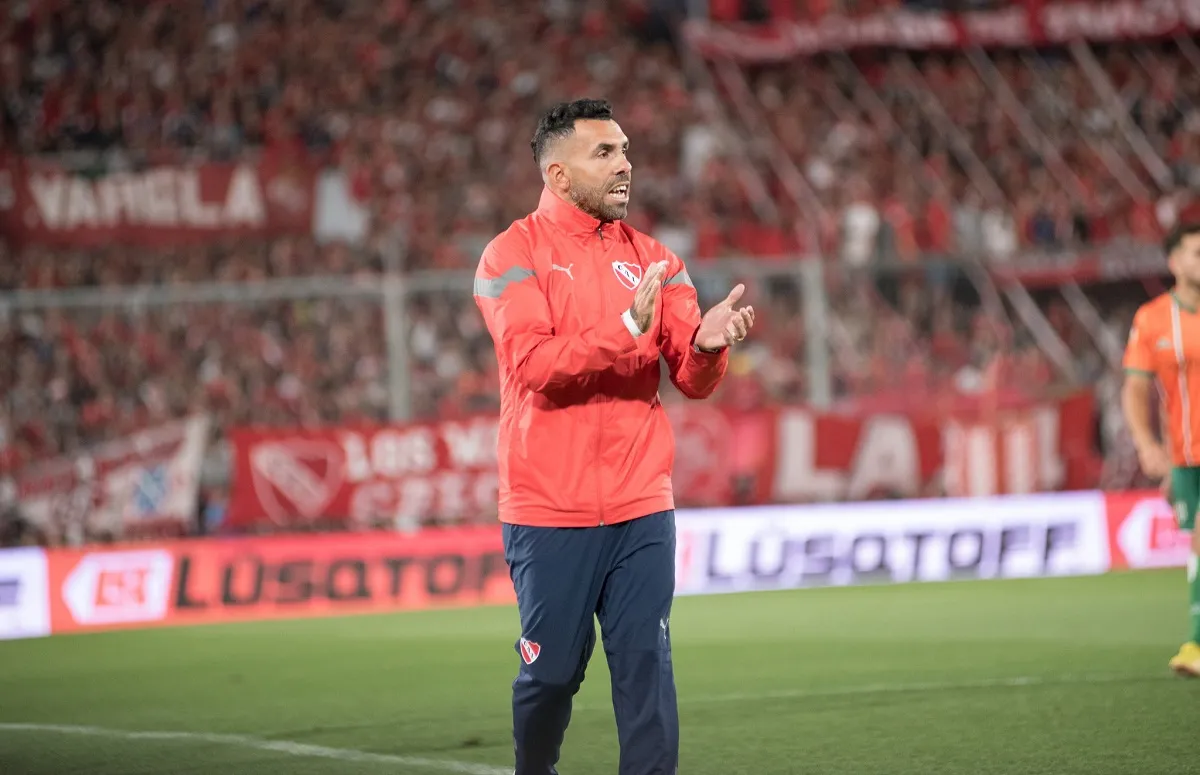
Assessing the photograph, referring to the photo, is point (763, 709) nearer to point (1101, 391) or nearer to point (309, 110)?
point (1101, 391)

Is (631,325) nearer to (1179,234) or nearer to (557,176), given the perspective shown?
(557,176)

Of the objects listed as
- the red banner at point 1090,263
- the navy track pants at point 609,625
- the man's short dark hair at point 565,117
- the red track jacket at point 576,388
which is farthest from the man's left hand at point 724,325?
the red banner at point 1090,263

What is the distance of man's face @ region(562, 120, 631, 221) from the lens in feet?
17.2

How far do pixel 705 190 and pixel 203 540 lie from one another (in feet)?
34.8

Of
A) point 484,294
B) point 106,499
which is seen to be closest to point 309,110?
point 106,499

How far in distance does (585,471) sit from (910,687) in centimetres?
416

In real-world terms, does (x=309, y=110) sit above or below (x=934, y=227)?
above

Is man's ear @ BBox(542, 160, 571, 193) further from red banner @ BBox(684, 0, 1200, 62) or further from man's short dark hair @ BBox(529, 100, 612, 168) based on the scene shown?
red banner @ BBox(684, 0, 1200, 62)

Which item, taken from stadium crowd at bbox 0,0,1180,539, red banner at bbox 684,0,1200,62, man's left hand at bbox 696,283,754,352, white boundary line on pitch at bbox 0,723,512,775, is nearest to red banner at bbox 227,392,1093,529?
stadium crowd at bbox 0,0,1180,539

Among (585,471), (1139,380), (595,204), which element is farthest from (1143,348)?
(585,471)

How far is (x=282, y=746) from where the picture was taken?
25.0 ft

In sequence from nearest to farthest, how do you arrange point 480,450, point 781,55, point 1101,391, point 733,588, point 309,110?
1. point 733,588
2. point 480,450
3. point 1101,391
4. point 309,110
5. point 781,55

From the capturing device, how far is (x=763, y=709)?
27.1 ft

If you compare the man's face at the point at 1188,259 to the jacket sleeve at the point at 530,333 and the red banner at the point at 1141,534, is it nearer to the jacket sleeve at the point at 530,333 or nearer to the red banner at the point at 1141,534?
the jacket sleeve at the point at 530,333
